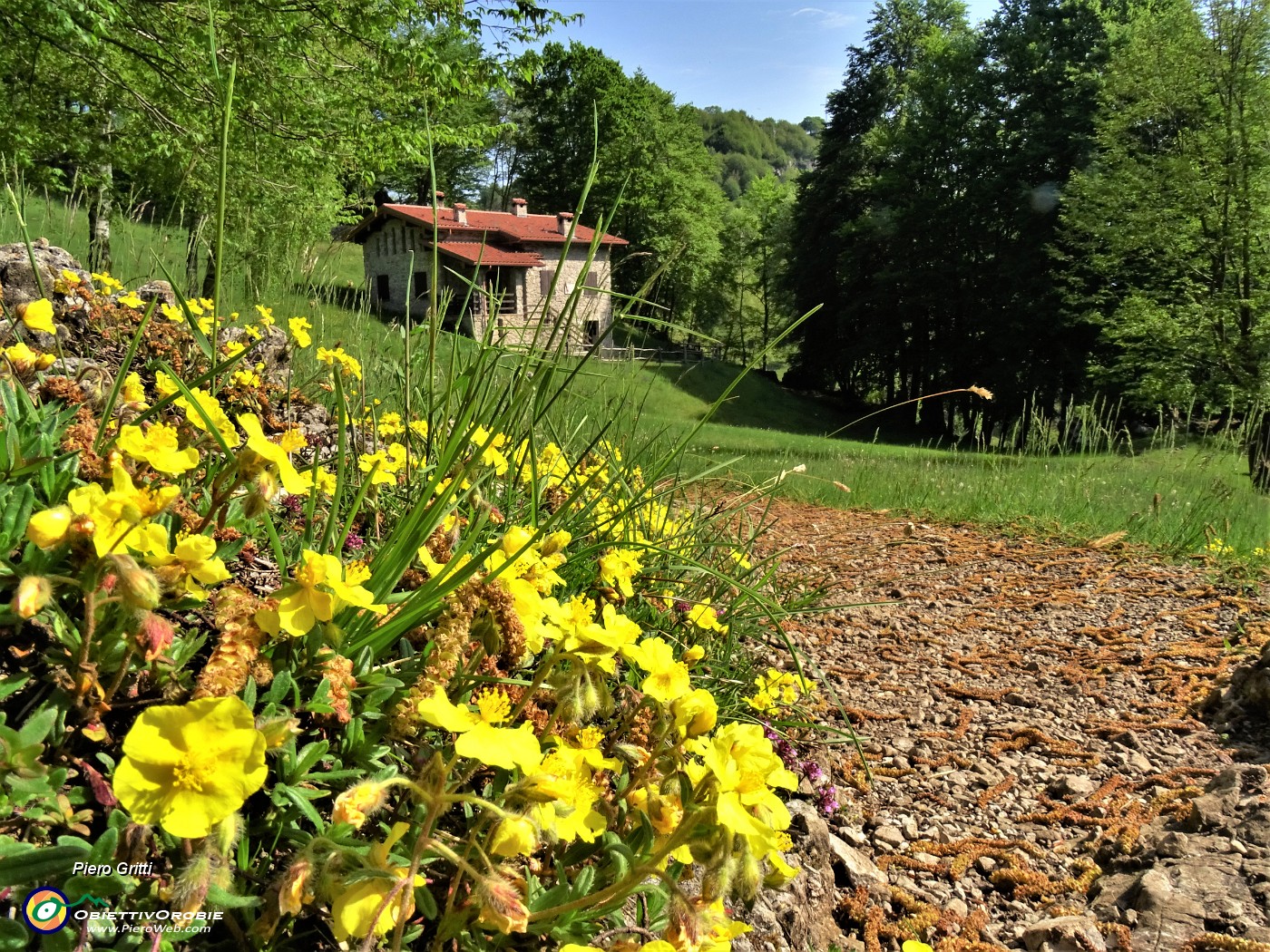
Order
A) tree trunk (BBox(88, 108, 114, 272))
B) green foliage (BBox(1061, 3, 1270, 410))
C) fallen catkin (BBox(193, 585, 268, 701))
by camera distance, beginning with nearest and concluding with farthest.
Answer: fallen catkin (BBox(193, 585, 268, 701)) → tree trunk (BBox(88, 108, 114, 272)) → green foliage (BBox(1061, 3, 1270, 410))

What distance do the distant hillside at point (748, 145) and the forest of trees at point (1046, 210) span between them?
123566 millimetres

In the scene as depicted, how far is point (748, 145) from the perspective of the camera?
572 feet

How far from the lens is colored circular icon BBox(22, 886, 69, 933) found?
0.68 metres

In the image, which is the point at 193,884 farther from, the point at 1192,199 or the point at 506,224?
Result: the point at 506,224

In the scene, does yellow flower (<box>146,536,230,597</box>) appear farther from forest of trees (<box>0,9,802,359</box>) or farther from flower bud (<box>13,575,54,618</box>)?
forest of trees (<box>0,9,802,359</box>)

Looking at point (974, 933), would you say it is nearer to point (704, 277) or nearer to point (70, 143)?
point (70, 143)

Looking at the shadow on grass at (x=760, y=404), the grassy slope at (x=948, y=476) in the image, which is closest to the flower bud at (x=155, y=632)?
the grassy slope at (x=948, y=476)

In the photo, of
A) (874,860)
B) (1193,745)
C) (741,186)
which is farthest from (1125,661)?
(741,186)

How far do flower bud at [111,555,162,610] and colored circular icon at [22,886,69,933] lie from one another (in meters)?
0.26

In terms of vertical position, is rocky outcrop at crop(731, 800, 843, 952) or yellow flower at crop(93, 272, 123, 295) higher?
yellow flower at crop(93, 272, 123, 295)

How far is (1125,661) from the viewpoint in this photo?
3.11 metres

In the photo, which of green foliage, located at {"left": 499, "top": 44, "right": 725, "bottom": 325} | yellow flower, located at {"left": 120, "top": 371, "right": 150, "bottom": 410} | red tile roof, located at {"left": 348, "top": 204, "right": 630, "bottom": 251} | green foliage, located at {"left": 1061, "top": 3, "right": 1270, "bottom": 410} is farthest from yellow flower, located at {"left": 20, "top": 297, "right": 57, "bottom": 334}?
green foliage, located at {"left": 499, "top": 44, "right": 725, "bottom": 325}

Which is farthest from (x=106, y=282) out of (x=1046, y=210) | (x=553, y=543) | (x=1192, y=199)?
(x=1046, y=210)

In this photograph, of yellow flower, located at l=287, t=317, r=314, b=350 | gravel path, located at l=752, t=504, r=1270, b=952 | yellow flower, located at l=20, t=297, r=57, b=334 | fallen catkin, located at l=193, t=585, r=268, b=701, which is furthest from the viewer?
yellow flower, located at l=287, t=317, r=314, b=350
